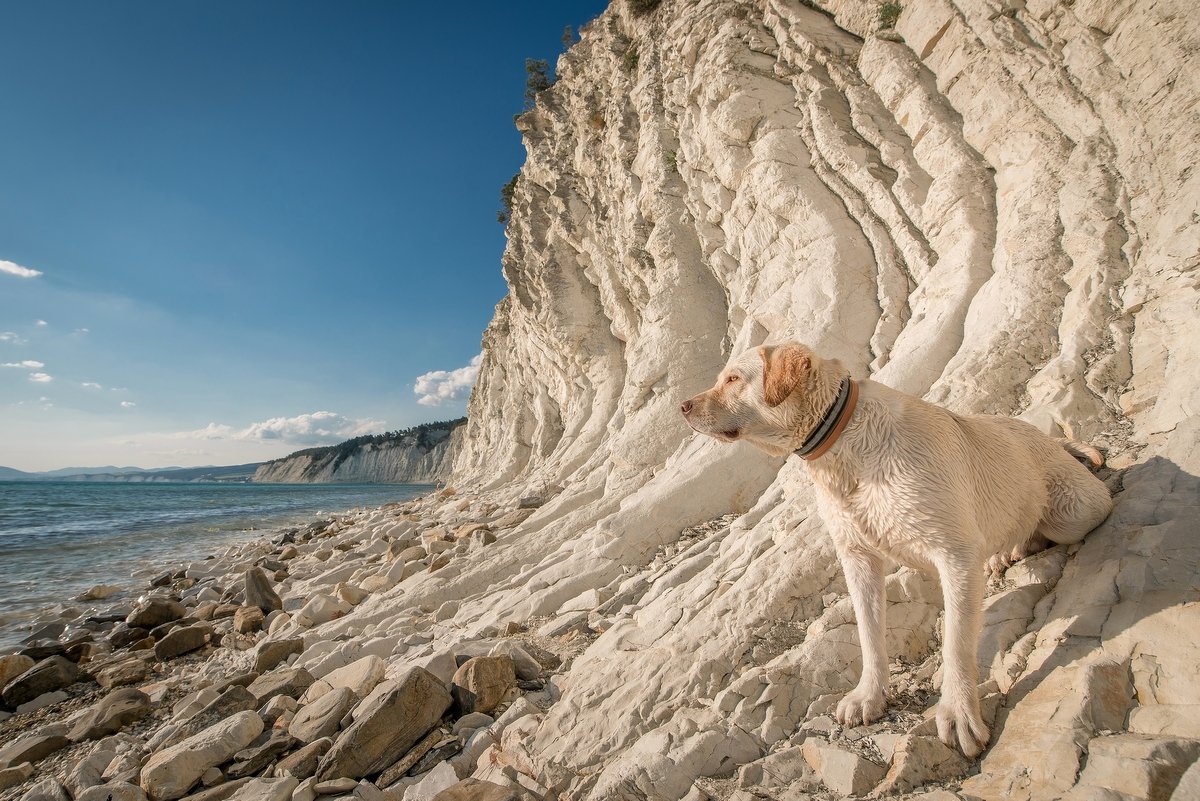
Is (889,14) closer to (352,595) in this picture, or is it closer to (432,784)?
(432,784)

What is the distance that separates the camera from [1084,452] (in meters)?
3.64

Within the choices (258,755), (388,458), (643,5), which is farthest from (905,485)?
(388,458)

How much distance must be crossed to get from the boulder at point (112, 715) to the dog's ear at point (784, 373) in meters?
7.04

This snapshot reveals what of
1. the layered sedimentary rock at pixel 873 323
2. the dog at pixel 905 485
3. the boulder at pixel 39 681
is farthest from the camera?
the boulder at pixel 39 681

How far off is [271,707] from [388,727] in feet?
5.89

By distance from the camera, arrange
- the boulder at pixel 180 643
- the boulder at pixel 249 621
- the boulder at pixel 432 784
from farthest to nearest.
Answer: the boulder at pixel 249 621, the boulder at pixel 180 643, the boulder at pixel 432 784

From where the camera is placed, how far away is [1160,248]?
4555 millimetres

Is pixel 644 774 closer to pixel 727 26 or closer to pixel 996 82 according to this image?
pixel 996 82

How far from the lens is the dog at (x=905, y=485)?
2660 millimetres

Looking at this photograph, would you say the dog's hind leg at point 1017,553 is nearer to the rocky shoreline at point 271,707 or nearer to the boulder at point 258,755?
the rocky shoreline at point 271,707

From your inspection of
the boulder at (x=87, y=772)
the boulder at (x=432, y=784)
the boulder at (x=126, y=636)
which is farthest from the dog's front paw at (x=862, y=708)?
the boulder at (x=126, y=636)

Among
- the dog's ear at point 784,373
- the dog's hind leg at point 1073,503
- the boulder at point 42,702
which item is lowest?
the boulder at point 42,702

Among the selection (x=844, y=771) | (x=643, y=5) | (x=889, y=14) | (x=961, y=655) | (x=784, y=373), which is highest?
(x=643, y=5)

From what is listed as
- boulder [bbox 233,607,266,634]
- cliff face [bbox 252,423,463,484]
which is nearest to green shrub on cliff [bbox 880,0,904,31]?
boulder [bbox 233,607,266,634]
